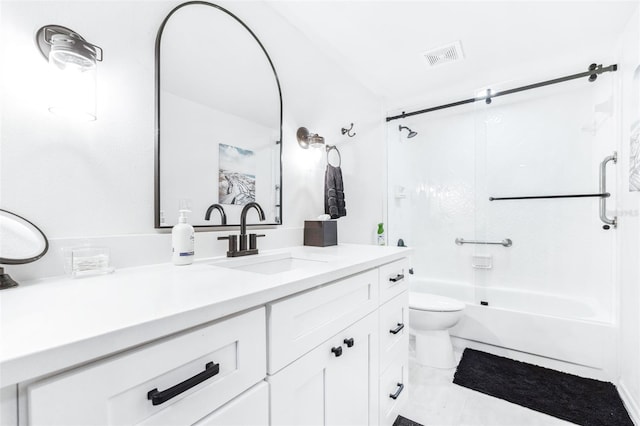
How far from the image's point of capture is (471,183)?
280cm

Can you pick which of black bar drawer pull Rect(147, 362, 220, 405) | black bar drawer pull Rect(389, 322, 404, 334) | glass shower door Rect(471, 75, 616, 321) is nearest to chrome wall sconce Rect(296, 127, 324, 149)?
black bar drawer pull Rect(389, 322, 404, 334)

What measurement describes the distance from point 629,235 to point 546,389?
1053 mm

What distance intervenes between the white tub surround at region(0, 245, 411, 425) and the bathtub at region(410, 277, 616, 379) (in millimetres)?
1571

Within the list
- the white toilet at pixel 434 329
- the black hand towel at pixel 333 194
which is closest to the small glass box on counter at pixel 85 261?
the black hand towel at pixel 333 194

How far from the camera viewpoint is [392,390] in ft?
4.45

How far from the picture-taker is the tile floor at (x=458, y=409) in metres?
1.46

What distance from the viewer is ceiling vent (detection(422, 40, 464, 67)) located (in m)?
1.94

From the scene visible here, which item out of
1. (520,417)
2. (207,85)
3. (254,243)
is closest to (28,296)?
(254,243)

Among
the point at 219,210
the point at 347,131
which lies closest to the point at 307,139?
the point at 347,131

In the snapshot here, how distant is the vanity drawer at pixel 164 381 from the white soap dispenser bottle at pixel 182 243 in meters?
0.49

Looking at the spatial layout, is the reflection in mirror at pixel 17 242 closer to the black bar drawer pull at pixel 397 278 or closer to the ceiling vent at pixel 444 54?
the black bar drawer pull at pixel 397 278

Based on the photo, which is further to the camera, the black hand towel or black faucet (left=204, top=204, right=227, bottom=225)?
the black hand towel

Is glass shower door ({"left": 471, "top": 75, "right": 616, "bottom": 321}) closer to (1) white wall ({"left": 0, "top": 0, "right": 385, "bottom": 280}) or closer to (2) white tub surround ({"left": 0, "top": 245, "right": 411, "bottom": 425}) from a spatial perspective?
(2) white tub surround ({"left": 0, "top": 245, "right": 411, "bottom": 425})

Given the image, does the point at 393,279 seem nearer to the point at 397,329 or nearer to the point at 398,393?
the point at 397,329
